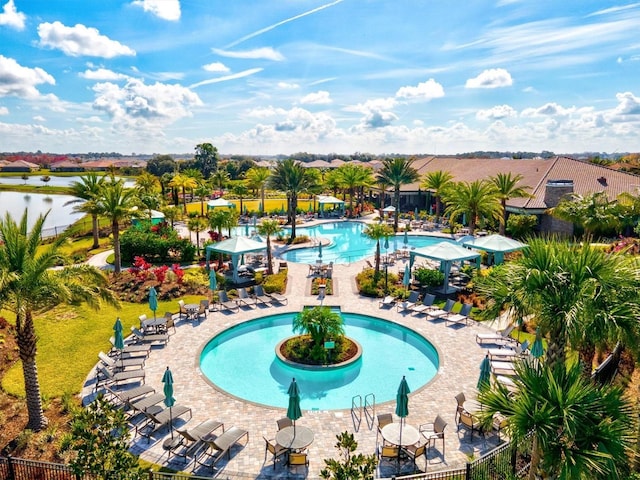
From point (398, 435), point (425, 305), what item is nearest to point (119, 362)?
point (398, 435)

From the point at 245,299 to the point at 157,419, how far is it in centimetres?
1136

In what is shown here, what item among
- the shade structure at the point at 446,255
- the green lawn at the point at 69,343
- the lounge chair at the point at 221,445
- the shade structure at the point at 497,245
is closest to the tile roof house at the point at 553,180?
the shade structure at the point at 497,245

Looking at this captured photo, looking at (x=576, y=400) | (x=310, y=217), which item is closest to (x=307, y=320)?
(x=576, y=400)

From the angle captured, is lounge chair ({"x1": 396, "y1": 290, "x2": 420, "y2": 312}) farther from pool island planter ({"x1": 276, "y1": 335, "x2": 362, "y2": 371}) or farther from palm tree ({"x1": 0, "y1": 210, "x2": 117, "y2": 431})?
palm tree ({"x1": 0, "y1": 210, "x2": 117, "y2": 431})

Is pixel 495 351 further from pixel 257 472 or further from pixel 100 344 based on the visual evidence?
pixel 100 344

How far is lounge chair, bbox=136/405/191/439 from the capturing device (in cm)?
1212

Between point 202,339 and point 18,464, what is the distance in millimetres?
8677

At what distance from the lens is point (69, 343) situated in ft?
58.2

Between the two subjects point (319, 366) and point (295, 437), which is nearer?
point (295, 437)

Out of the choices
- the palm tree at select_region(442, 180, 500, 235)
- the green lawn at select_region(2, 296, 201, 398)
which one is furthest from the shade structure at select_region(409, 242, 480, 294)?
the green lawn at select_region(2, 296, 201, 398)

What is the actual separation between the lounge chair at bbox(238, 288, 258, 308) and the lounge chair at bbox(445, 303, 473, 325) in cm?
991

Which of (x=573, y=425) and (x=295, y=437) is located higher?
(x=573, y=425)

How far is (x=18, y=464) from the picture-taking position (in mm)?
10094

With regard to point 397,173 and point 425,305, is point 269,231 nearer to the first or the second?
point 425,305
